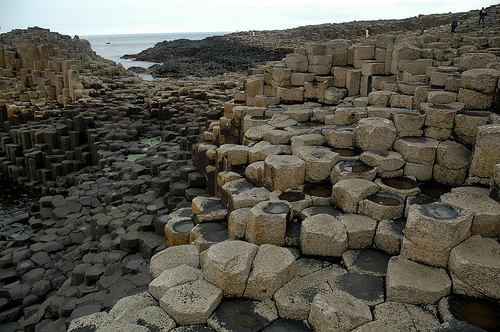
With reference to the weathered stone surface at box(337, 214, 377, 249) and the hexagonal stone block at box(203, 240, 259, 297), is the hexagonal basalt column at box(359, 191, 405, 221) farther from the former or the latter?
the hexagonal stone block at box(203, 240, 259, 297)

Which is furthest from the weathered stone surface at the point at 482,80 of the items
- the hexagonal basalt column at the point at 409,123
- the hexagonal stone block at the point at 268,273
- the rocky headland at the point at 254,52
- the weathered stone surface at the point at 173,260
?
the rocky headland at the point at 254,52

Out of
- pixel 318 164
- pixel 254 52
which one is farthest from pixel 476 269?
pixel 254 52

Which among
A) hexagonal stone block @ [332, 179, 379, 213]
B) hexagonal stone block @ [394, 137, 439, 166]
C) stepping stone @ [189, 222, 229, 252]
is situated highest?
hexagonal stone block @ [394, 137, 439, 166]

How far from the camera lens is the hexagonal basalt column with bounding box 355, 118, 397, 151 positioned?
5.51 metres

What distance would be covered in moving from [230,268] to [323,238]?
1.23 meters

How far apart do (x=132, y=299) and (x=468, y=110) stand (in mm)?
5435

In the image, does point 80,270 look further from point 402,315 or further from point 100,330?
point 402,315

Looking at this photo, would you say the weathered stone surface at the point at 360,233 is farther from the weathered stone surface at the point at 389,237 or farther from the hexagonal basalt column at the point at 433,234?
the hexagonal basalt column at the point at 433,234

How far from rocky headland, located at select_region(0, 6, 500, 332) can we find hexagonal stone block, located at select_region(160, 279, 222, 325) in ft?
0.05

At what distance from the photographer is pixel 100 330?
3270 mm

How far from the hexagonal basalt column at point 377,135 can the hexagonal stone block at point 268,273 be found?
2569 mm

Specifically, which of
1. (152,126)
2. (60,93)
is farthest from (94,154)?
(60,93)

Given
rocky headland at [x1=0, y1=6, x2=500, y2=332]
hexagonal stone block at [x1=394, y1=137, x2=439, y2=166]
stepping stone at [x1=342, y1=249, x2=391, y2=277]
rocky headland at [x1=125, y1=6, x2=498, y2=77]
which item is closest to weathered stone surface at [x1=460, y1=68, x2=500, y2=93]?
rocky headland at [x1=0, y1=6, x2=500, y2=332]

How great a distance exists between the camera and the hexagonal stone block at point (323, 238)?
13.8ft
